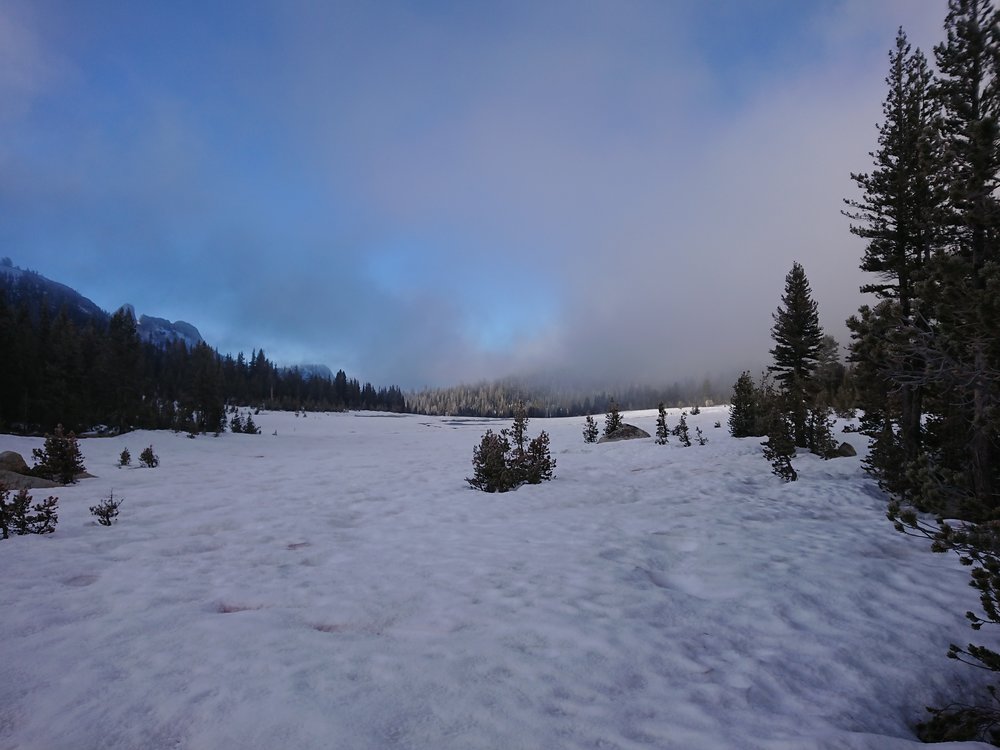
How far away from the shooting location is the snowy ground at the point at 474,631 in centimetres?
259

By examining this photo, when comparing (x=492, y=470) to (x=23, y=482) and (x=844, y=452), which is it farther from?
(x=844, y=452)

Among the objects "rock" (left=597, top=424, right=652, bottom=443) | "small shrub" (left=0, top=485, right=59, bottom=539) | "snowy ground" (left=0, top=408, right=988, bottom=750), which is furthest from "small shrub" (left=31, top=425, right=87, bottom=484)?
"rock" (left=597, top=424, right=652, bottom=443)

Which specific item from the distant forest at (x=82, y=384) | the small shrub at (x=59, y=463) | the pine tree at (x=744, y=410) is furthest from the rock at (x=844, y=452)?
the distant forest at (x=82, y=384)

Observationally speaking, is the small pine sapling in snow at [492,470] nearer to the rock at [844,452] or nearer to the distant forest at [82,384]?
the rock at [844,452]

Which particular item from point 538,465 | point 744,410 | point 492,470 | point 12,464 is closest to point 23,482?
point 12,464

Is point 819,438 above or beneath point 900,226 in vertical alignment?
beneath

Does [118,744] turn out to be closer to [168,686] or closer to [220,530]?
[168,686]

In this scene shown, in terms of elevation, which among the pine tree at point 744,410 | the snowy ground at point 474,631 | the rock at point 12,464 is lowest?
the snowy ground at point 474,631

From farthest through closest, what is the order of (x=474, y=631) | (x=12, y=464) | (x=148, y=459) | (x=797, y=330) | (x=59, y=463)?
(x=797, y=330) → (x=148, y=459) → (x=12, y=464) → (x=59, y=463) → (x=474, y=631)

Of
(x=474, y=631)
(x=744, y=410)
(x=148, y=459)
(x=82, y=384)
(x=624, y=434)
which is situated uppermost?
(x=82, y=384)

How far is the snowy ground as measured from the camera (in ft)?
8.50

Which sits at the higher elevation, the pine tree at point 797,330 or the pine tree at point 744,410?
the pine tree at point 797,330

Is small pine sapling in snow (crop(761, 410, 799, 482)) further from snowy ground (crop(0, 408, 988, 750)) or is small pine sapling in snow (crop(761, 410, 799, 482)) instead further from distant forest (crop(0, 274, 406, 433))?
distant forest (crop(0, 274, 406, 433))

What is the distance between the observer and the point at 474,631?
12.5 feet
